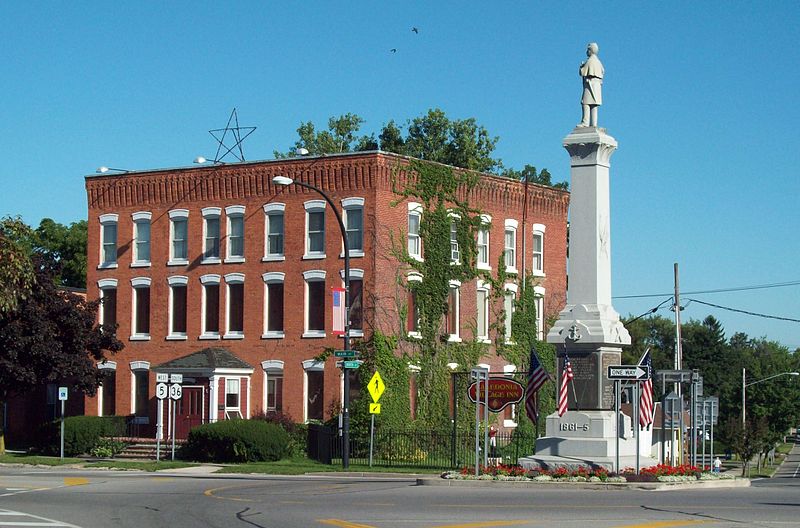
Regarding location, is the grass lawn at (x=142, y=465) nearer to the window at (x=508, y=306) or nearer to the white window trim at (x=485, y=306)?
the white window trim at (x=485, y=306)

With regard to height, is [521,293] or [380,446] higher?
[521,293]

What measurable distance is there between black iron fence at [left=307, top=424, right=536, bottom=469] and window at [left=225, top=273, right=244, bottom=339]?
759 cm

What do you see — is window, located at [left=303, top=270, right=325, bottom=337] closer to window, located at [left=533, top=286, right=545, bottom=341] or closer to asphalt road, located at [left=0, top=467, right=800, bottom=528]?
window, located at [left=533, top=286, right=545, bottom=341]

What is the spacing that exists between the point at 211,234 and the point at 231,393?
22.9ft

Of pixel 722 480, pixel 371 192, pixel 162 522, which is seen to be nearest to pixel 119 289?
pixel 371 192

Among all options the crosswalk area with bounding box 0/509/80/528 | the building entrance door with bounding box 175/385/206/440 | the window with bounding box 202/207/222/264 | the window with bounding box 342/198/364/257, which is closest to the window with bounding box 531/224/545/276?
the window with bounding box 342/198/364/257

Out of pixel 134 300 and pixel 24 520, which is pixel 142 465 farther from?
pixel 24 520

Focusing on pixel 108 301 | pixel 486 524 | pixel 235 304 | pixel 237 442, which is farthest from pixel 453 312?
pixel 486 524

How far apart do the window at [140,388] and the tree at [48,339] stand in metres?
3.50

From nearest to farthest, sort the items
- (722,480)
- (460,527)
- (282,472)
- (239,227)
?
(460,527) < (722,480) < (282,472) < (239,227)

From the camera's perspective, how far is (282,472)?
40.0 meters

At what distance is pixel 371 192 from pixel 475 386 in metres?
18.1

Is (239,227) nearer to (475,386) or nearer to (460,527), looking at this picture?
(475,386)

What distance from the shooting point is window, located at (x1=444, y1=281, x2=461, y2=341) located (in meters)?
55.0
